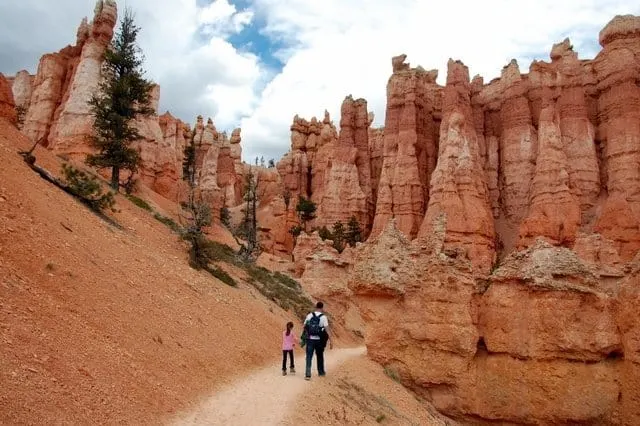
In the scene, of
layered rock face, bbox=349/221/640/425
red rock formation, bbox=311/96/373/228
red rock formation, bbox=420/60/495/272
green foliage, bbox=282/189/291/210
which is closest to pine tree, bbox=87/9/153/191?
layered rock face, bbox=349/221/640/425

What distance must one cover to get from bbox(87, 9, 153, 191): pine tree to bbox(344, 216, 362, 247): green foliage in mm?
32900

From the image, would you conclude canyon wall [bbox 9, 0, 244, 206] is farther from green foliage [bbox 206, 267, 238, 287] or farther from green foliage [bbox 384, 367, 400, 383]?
green foliage [bbox 384, 367, 400, 383]

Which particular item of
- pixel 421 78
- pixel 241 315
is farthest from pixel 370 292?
pixel 421 78

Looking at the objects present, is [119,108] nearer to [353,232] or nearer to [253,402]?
[253,402]

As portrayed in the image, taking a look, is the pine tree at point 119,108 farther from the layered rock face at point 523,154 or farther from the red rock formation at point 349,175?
the red rock formation at point 349,175

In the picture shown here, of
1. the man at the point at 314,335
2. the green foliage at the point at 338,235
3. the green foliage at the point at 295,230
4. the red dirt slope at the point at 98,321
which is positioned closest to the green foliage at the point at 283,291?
the red dirt slope at the point at 98,321

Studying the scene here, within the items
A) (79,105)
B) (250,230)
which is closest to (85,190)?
(79,105)

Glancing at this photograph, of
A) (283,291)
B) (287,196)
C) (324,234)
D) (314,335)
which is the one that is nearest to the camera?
(314,335)

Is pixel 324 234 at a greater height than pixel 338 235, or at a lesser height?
greater

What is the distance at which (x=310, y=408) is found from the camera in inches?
380

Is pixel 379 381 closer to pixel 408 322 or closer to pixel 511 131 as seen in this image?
pixel 408 322

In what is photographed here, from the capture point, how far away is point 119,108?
26.8 m

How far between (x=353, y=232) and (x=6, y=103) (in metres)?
41.8

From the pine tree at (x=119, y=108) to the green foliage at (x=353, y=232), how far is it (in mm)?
32900
